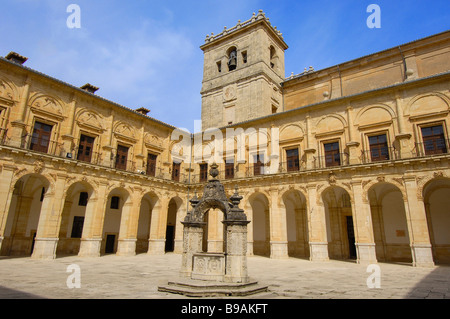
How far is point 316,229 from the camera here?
17.2 m

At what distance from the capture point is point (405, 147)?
15898 mm

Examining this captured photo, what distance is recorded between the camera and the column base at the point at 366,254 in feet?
50.4

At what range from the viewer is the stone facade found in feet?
50.9

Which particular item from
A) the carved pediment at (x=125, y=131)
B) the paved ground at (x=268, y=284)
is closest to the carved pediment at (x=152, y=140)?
the carved pediment at (x=125, y=131)

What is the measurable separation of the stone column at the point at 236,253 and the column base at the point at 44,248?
11.7 metres

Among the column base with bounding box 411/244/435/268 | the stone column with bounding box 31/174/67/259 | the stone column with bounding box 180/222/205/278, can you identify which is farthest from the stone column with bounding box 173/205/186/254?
the column base with bounding box 411/244/435/268

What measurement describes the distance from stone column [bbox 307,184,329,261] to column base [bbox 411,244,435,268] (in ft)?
14.2

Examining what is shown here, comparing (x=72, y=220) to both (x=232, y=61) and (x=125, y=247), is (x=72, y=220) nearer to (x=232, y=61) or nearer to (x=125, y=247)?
(x=125, y=247)

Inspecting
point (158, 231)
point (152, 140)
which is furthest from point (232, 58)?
point (158, 231)

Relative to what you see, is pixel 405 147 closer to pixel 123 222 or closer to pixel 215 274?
pixel 215 274

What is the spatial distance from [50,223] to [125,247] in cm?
481

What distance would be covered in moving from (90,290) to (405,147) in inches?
630

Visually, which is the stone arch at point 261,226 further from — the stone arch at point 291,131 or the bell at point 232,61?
the bell at point 232,61
